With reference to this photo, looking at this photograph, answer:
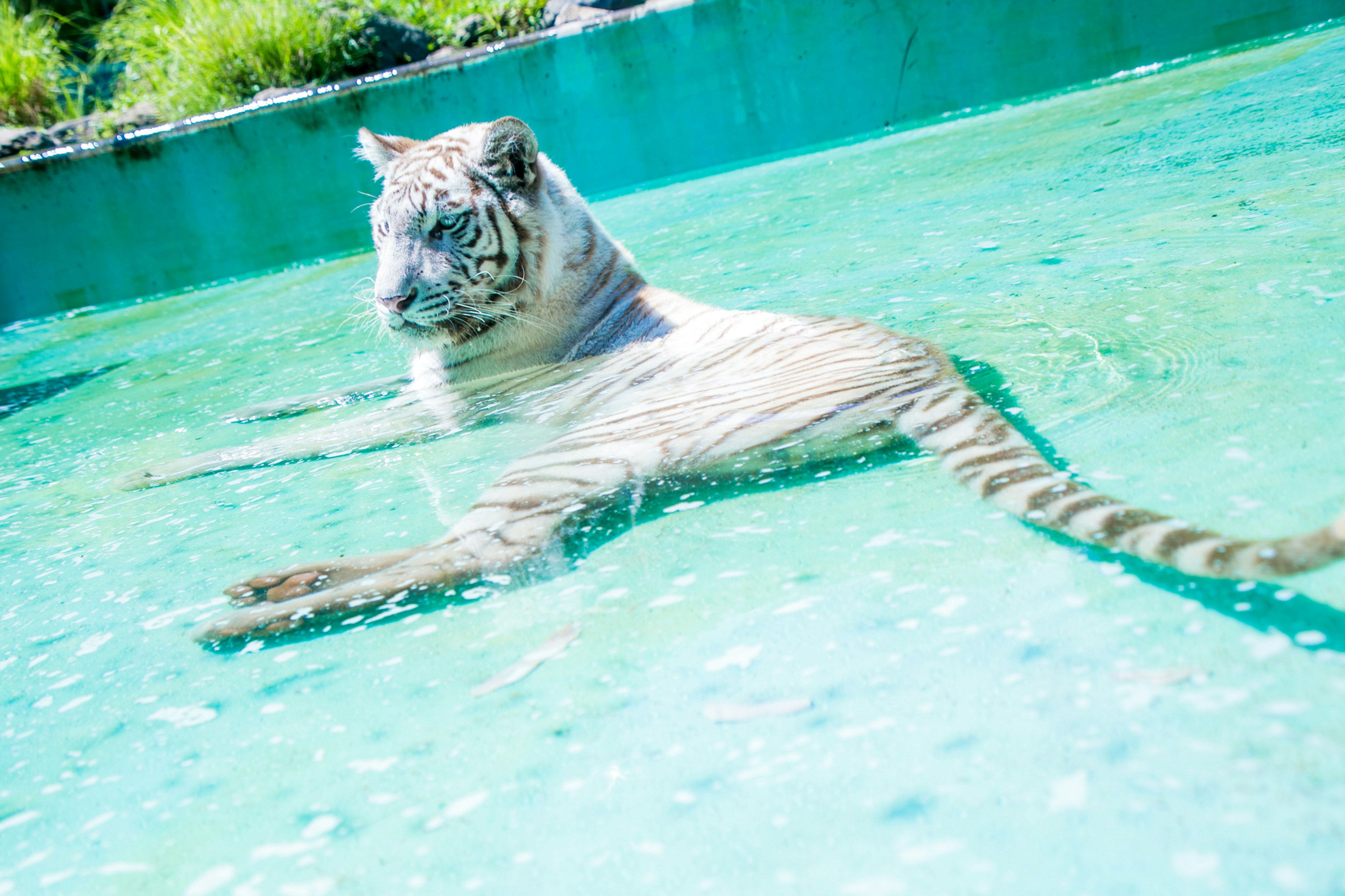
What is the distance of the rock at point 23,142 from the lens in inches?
321

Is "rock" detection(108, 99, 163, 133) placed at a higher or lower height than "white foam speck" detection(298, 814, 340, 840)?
higher

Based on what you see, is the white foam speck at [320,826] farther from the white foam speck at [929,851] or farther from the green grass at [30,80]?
the green grass at [30,80]

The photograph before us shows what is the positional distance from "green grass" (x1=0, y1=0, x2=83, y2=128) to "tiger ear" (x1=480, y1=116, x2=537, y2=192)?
26.9 feet

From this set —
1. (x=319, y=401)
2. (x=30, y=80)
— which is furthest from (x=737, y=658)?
(x=30, y=80)

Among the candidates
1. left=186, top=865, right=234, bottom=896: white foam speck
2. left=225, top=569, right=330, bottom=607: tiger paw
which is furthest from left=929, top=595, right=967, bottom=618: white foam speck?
left=225, top=569, right=330, bottom=607: tiger paw

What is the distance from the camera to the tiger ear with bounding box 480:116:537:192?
3.01 meters

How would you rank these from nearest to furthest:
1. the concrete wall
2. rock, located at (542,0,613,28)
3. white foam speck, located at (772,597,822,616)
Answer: white foam speck, located at (772,597,822,616) < the concrete wall < rock, located at (542,0,613,28)

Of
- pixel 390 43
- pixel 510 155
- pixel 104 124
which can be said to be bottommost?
pixel 510 155

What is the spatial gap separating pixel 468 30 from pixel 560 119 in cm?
170

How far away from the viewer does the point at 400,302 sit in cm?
293

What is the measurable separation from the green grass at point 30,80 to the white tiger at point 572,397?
26.3 feet

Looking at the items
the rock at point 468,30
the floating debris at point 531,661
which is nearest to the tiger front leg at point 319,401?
the floating debris at point 531,661

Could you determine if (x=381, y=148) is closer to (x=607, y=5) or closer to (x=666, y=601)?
(x=666, y=601)

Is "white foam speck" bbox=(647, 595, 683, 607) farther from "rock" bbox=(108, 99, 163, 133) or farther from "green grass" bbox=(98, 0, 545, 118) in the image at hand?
"rock" bbox=(108, 99, 163, 133)
